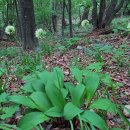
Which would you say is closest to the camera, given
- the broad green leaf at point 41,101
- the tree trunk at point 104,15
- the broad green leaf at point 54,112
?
the broad green leaf at point 54,112

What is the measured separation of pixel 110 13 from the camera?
9.89 meters

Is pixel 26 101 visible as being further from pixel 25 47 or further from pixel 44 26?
pixel 44 26

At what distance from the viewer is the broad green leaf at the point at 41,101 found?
2.12 m

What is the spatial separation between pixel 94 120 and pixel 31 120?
1.40 feet

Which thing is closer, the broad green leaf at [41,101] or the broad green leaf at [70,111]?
the broad green leaf at [70,111]

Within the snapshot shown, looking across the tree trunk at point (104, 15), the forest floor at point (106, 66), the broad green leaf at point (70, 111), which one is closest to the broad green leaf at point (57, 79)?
the broad green leaf at point (70, 111)

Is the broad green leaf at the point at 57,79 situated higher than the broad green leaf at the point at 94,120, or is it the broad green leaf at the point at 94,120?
the broad green leaf at the point at 57,79

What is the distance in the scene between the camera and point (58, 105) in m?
2.12

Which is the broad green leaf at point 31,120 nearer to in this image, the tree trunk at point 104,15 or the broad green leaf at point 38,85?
the broad green leaf at point 38,85

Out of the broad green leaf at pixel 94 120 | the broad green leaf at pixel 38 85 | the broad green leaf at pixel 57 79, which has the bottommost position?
the broad green leaf at pixel 94 120

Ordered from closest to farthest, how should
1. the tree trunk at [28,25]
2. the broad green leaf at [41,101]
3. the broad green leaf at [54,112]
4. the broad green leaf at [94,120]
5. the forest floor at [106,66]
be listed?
the broad green leaf at [94,120]
the broad green leaf at [54,112]
the broad green leaf at [41,101]
the forest floor at [106,66]
the tree trunk at [28,25]

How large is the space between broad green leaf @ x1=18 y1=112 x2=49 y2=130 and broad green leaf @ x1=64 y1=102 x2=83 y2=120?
0.50 ft

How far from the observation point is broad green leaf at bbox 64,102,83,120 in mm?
1945

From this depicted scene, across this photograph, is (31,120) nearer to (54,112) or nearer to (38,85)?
(54,112)
